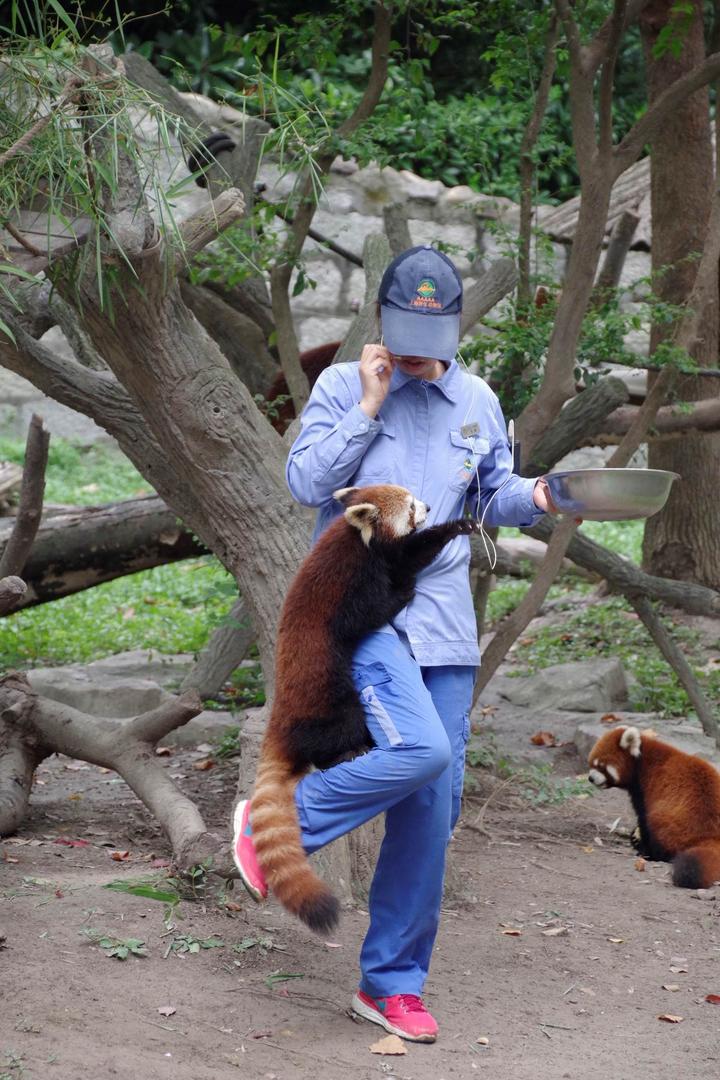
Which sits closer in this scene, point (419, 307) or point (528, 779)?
point (419, 307)

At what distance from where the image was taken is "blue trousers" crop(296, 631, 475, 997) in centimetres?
262

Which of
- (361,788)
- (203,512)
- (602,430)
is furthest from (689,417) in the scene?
(361,788)

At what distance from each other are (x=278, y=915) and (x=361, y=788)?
116 centimetres

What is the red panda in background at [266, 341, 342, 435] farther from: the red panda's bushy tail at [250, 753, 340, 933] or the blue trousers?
the red panda's bushy tail at [250, 753, 340, 933]

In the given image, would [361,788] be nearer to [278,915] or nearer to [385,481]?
[385,481]

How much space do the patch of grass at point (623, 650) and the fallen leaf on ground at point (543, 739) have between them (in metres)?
0.79

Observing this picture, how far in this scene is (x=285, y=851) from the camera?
2578 mm

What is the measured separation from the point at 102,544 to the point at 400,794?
13.2ft

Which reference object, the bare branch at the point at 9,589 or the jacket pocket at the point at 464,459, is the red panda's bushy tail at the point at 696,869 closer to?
the jacket pocket at the point at 464,459

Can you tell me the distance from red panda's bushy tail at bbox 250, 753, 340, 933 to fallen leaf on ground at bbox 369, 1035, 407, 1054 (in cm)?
Answer: 46

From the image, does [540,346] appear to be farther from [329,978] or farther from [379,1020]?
[379,1020]

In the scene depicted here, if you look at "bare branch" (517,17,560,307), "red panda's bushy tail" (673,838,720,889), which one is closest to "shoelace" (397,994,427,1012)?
"red panda's bushy tail" (673,838,720,889)

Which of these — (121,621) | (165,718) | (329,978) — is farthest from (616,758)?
(121,621)

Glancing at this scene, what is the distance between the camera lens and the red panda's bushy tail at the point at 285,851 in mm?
2492
